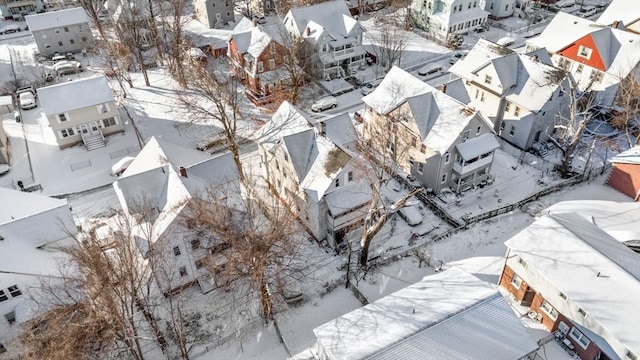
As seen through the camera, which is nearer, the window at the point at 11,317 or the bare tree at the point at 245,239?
the bare tree at the point at 245,239

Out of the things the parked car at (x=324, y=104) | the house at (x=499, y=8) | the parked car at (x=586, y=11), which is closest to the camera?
the parked car at (x=324, y=104)

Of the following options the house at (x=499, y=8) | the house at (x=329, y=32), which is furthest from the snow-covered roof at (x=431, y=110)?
the house at (x=499, y=8)

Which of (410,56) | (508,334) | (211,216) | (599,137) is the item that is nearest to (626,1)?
(599,137)

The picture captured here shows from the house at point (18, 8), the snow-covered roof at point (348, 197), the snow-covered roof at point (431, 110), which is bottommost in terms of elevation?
the snow-covered roof at point (348, 197)

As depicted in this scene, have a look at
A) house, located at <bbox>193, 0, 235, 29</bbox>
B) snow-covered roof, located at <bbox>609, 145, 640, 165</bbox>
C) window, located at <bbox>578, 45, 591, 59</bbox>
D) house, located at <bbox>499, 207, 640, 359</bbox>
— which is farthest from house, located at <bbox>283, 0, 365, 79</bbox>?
house, located at <bbox>499, 207, 640, 359</bbox>

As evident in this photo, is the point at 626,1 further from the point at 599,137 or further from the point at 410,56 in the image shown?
the point at 410,56

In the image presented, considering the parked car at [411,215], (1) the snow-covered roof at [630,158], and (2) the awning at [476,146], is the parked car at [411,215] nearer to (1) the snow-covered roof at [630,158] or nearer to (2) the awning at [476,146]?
(2) the awning at [476,146]
